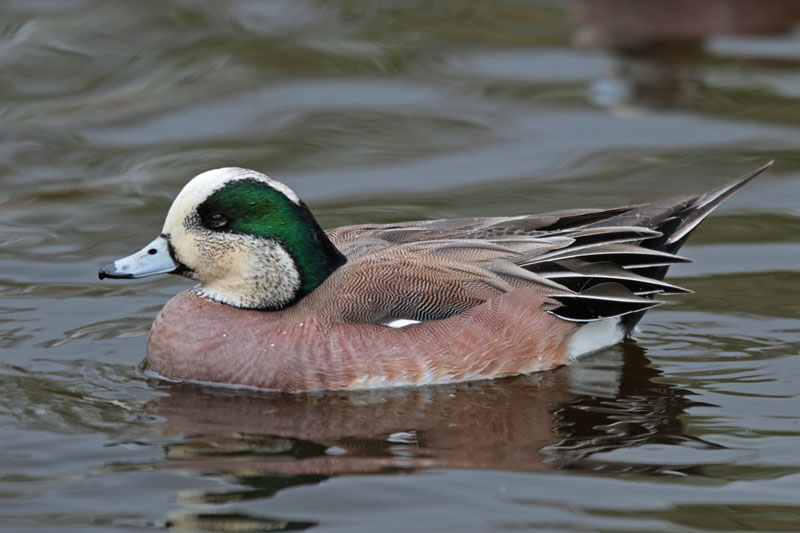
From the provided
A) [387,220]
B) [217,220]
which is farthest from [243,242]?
[387,220]

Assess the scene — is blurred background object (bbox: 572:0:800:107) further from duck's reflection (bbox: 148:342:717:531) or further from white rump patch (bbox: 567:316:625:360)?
duck's reflection (bbox: 148:342:717:531)

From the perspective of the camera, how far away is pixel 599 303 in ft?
23.0

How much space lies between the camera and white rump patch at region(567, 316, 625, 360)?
720 cm

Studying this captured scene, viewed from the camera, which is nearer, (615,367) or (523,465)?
(523,465)

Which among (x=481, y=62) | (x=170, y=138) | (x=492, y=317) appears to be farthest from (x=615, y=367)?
(x=481, y=62)

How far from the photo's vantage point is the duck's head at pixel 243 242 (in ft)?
21.9

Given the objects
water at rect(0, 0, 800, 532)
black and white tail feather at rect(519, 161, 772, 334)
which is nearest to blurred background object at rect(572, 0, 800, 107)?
water at rect(0, 0, 800, 532)

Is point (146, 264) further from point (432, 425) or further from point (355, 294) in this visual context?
point (432, 425)

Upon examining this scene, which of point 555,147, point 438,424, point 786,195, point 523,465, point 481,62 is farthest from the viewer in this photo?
point 481,62

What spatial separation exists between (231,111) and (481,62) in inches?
91.0

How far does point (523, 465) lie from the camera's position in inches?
230

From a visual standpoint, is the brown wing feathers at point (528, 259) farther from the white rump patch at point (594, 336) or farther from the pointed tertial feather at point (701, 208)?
the white rump patch at point (594, 336)

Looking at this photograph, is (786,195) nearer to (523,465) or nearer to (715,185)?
(715,185)

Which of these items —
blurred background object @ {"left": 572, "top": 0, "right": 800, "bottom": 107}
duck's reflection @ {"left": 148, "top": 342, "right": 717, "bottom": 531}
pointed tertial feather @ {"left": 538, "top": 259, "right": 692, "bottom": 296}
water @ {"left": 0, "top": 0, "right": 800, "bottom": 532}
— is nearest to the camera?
water @ {"left": 0, "top": 0, "right": 800, "bottom": 532}
